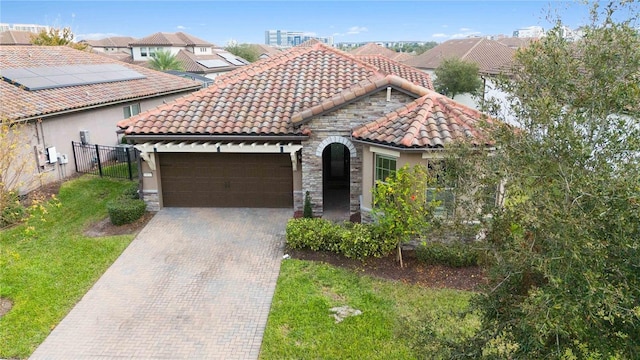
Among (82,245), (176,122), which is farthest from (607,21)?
(82,245)

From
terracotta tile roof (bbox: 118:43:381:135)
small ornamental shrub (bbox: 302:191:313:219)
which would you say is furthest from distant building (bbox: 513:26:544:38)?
small ornamental shrub (bbox: 302:191:313:219)

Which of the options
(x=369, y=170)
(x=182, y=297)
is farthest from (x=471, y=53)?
(x=182, y=297)

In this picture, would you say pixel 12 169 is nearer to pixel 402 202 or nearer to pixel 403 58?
pixel 402 202

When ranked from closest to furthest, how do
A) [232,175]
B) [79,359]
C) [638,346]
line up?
[638,346], [79,359], [232,175]

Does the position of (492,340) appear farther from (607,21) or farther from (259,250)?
(259,250)

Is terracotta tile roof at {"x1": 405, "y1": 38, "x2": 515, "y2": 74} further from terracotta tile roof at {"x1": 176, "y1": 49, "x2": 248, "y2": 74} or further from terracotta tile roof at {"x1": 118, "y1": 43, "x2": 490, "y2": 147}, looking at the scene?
terracotta tile roof at {"x1": 118, "y1": 43, "x2": 490, "y2": 147}
